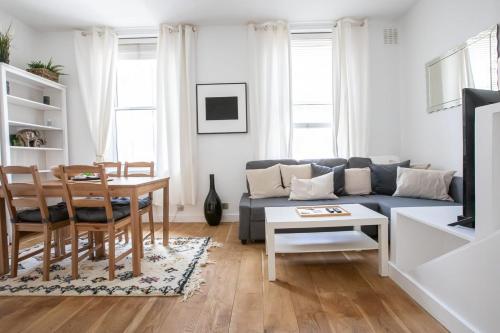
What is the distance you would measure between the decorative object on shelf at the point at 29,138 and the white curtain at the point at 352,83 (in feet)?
12.9

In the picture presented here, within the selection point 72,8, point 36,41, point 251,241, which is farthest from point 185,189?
point 36,41

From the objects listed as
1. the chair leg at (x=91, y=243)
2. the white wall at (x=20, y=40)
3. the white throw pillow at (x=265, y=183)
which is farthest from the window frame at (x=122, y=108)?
the chair leg at (x=91, y=243)

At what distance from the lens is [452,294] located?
132cm

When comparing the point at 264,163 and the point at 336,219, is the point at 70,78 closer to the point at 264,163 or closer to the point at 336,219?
the point at 264,163

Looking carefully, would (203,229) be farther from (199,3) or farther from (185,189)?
(199,3)

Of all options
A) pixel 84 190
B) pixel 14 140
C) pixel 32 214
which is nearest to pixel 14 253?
pixel 32 214

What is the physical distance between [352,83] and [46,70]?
401 cm

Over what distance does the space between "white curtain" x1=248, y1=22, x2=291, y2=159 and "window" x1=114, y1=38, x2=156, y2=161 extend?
58.4 inches

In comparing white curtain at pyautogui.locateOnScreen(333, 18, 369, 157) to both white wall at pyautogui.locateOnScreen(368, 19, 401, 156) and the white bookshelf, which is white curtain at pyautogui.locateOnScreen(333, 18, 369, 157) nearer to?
white wall at pyautogui.locateOnScreen(368, 19, 401, 156)

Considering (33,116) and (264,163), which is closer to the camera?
(264,163)

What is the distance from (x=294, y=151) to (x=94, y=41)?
3.15 meters

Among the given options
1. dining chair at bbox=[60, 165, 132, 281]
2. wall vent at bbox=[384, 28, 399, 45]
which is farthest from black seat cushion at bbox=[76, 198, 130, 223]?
wall vent at bbox=[384, 28, 399, 45]

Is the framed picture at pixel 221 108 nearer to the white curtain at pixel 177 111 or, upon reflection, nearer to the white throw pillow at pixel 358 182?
the white curtain at pixel 177 111

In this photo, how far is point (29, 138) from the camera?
335cm
